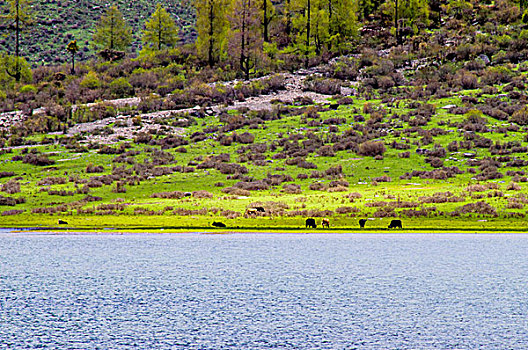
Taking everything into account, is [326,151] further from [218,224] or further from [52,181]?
[52,181]

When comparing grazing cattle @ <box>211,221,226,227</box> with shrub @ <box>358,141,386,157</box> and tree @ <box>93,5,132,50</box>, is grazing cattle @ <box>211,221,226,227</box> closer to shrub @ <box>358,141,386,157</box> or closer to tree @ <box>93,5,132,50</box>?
shrub @ <box>358,141,386,157</box>

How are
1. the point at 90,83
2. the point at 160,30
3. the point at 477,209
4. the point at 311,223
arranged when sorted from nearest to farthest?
the point at 311,223 < the point at 477,209 < the point at 90,83 < the point at 160,30

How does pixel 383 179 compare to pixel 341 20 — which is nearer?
pixel 383 179

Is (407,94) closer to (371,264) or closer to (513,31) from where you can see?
(513,31)

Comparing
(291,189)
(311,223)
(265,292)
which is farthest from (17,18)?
(265,292)

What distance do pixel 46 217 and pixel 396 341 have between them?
100 ft

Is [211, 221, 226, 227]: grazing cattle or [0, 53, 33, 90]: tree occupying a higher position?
[0, 53, 33, 90]: tree

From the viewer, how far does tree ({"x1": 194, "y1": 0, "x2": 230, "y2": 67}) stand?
93625 millimetres

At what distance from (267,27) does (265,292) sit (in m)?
92.2

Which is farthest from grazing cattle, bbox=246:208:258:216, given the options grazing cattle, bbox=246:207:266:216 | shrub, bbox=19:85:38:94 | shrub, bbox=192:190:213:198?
shrub, bbox=19:85:38:94

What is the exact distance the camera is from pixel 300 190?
47000 millimetres

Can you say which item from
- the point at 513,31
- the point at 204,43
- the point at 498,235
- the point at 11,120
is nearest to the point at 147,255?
the point at 498,235

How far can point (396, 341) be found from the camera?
48.4 ft

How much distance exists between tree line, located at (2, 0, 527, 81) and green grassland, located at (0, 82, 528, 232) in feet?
88.0
